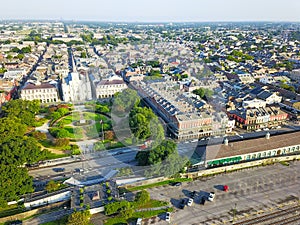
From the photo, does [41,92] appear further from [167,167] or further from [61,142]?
[167,167]

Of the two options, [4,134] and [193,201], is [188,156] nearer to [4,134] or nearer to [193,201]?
[193,201]

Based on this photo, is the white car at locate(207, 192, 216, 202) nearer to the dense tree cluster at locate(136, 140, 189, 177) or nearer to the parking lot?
the parking lot

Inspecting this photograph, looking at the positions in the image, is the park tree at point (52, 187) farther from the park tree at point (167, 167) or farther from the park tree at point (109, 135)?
the park tree at point (109, 135)

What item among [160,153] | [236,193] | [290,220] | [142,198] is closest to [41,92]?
[160,153]

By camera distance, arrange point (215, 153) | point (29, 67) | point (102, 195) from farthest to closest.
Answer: point (29, 67) < point (215, 153) < point (102, 195)

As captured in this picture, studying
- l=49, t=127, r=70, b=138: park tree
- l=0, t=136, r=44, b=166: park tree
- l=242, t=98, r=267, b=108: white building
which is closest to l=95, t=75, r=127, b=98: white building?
l=49, t=127, r=70, b=138: park tree

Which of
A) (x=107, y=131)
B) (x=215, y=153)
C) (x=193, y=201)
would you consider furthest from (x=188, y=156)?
(x=107, y=131)
